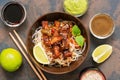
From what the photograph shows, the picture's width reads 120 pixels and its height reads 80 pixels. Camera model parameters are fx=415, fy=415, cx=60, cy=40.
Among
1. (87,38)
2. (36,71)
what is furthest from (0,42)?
(87,38)

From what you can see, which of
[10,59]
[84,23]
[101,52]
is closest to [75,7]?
[84,23]

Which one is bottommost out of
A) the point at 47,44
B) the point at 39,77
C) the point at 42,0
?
the point at 39,77

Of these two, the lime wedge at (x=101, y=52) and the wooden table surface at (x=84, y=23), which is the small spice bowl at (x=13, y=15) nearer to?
the wooden table surface at (x=84, y=23)

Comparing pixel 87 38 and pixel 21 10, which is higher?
pixel 21 10

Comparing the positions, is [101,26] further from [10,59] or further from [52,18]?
[10,59]

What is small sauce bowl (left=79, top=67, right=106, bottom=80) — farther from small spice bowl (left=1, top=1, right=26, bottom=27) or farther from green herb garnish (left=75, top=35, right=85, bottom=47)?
small spice bowl (left=1, top=1, right=26, bottom=27)

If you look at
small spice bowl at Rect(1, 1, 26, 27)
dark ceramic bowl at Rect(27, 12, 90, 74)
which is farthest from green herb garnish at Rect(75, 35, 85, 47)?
small spice bowl at Rect(1, 1, 26, 27)

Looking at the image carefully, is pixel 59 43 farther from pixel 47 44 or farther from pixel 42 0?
pixel 42 0
